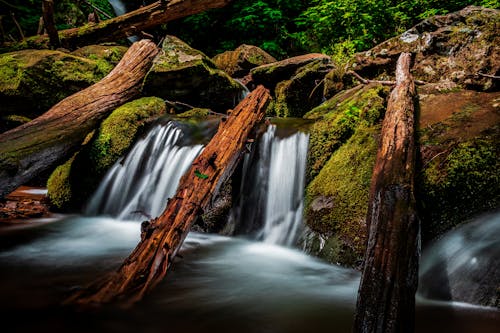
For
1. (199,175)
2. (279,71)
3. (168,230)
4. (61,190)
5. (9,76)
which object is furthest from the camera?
(279,71)

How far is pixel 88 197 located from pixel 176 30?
10.8 meters

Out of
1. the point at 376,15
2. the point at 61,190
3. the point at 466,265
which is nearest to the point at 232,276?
the point at 466,265

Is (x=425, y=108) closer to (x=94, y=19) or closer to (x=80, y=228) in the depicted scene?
(x=80, y=228)

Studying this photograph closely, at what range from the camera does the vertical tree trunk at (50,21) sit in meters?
7.11

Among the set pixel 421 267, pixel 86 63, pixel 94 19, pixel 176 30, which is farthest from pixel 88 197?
pixel 176 30

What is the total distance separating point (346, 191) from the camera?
3.32 m

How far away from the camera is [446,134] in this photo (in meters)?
3.17

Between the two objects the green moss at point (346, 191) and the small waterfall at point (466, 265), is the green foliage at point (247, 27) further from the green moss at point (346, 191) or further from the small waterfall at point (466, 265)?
the small waterfall at point (466, 265)

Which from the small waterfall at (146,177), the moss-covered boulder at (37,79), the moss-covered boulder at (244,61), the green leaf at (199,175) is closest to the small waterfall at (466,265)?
the green leaf at (199,175)

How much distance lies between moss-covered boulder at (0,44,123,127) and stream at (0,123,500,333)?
2982 millimetres

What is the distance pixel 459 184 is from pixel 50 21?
29.8 ft

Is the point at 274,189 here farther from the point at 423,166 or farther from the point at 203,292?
the point at 203,292

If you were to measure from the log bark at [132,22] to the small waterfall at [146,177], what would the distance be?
15.6 feet

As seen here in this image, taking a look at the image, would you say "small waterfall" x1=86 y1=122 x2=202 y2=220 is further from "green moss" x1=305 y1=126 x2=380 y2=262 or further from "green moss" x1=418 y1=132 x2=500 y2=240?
"green moss" x1=418 y1=132 x2=500 y2=240
